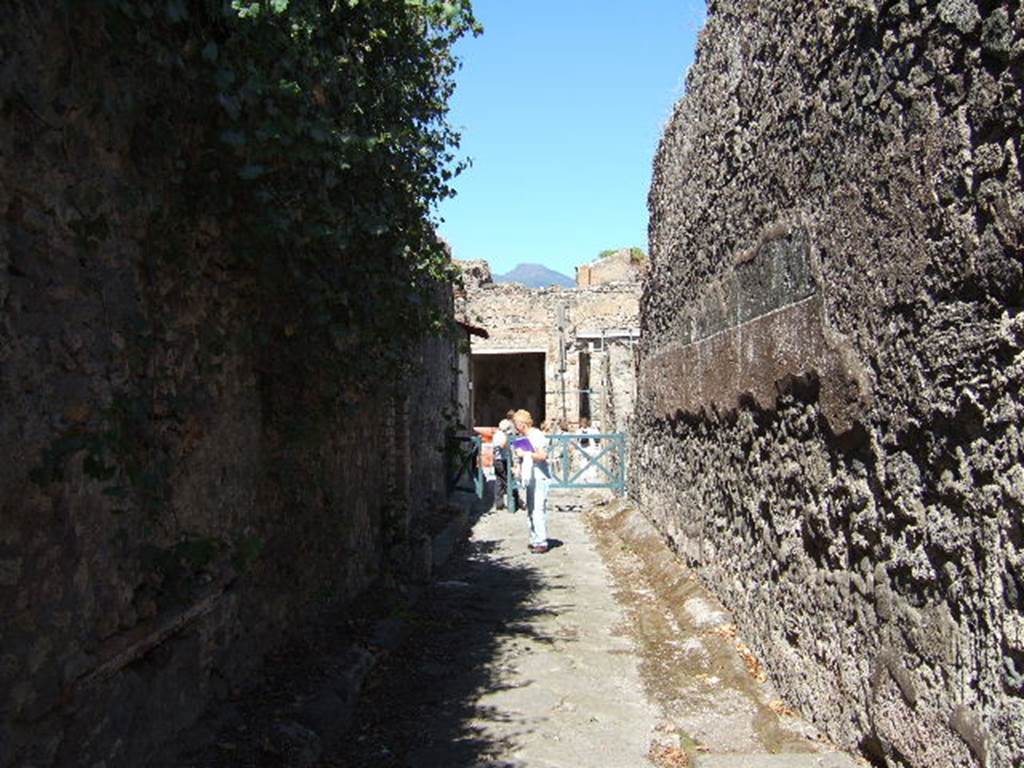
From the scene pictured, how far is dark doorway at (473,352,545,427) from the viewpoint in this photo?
1166 inches

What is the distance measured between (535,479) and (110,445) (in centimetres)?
Result: 706

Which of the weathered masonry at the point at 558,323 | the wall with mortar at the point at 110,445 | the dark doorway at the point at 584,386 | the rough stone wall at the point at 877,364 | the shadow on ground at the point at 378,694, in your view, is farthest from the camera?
the dark doorway at the point at 584,386

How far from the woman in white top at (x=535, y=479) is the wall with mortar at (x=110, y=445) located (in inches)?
199

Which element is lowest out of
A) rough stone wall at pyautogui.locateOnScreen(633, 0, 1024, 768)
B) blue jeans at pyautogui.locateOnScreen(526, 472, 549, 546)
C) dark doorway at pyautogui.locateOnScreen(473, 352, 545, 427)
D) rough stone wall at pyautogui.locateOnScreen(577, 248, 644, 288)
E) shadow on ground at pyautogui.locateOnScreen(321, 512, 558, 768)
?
shadow on ground at pyautogui.locateOnScreen(321, 512, 558, 768)

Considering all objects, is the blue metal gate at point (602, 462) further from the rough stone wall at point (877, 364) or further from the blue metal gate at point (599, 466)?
the rough stone wall at point (877, 364)

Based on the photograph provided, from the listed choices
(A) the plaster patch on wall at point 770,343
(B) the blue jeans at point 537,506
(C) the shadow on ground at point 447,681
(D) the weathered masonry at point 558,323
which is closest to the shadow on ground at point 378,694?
(C) the shadow on ground at point 447,681

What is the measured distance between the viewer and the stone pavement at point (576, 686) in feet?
13.3

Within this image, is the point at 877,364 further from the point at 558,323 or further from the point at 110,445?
the point at 558,323

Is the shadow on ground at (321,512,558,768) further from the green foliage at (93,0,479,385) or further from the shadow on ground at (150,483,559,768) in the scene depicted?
the green foliage at (93,0,479,385)

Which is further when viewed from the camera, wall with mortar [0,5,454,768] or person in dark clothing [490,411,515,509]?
person in dark clothing [490,411,515,509]

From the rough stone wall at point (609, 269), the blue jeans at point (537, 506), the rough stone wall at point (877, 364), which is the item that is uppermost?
the rough stone wall at point (609, 269)

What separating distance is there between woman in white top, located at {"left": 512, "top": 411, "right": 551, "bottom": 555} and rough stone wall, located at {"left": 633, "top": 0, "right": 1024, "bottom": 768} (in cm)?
384

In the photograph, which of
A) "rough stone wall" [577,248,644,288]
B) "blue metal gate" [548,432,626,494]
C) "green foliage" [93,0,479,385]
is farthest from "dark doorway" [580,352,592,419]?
"green foliage" [93,0,479,385]

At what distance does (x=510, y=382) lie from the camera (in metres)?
29.7
